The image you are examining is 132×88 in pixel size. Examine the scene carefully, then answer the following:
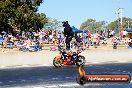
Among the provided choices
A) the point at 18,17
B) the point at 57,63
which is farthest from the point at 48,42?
the point at 57,63

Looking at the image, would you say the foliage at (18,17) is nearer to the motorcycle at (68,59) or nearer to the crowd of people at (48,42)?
the crowd of people at (48,42)

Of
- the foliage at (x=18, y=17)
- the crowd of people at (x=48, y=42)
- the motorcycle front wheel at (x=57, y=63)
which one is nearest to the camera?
the motorcycle front wheel at (x=57, y=63)

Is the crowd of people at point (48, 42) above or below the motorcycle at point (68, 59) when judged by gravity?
above

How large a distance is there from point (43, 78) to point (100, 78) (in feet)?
22.3

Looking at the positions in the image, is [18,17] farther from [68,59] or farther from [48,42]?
[68,59]

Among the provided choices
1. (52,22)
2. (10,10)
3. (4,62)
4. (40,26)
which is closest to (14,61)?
(4,62)

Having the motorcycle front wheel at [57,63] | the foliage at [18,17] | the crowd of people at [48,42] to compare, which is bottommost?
the motorcycle front wheel at [57,63]

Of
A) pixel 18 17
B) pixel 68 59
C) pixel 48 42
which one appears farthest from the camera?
pixel 18 17

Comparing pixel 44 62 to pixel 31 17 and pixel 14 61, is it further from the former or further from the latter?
pixel 31 17

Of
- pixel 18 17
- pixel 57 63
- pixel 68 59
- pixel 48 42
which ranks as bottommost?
pixel 57 63

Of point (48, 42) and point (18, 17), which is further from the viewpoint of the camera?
point (18, 17)

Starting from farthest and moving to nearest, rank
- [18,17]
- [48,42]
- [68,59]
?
[18,17], [48,42], [68,59]

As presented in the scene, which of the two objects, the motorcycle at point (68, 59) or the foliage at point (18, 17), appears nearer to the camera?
the motorcycle at point (68, 59)

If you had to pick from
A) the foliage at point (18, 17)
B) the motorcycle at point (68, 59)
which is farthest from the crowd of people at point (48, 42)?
the motorcycle at point (68, 59)
